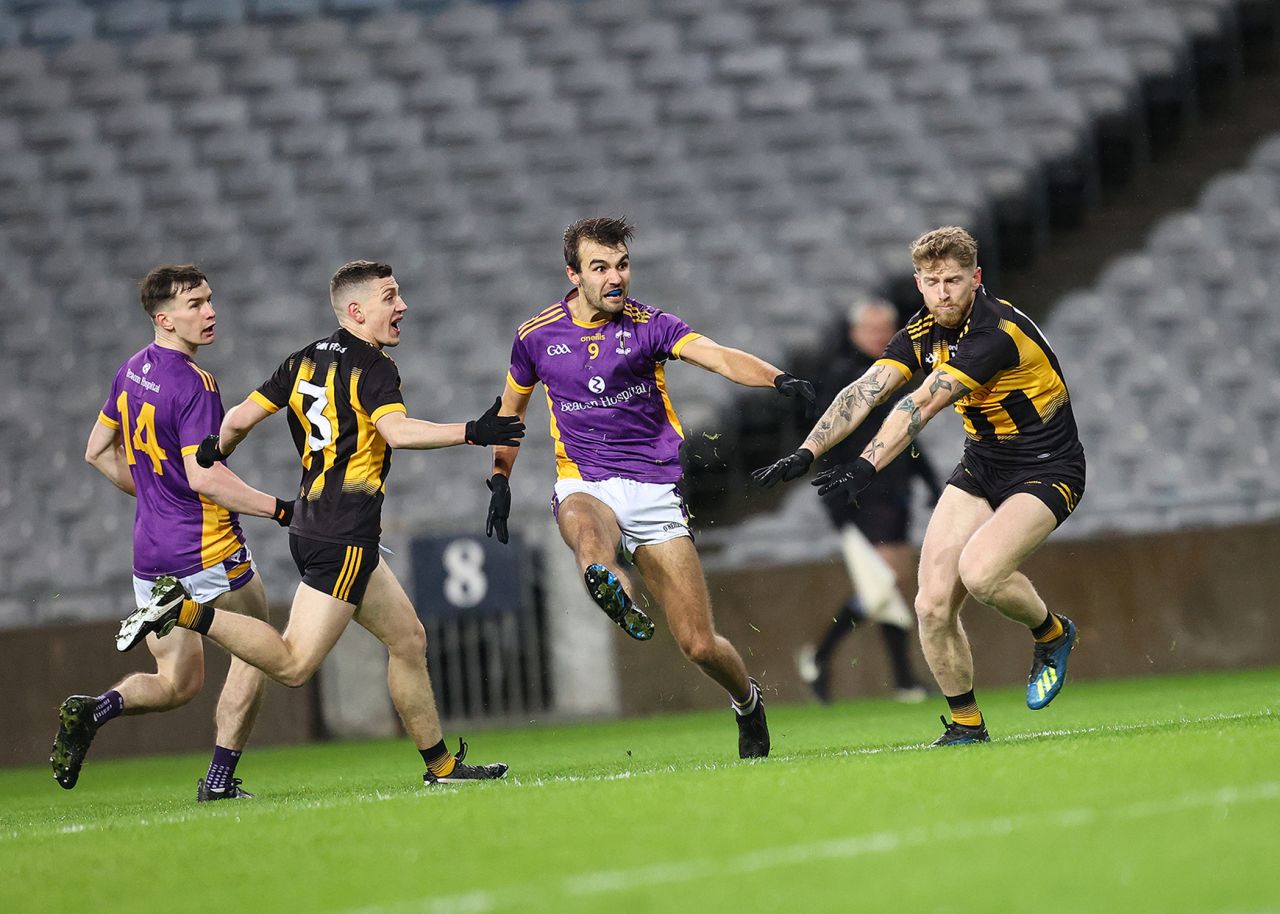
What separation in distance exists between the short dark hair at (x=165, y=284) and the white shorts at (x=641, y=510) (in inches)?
69.0

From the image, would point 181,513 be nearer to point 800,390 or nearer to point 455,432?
point 455,432

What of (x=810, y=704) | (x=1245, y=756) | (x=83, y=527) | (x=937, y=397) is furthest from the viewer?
(x=83, y=527)

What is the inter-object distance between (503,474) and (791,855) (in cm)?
318

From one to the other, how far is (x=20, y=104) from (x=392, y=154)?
10.6 ft

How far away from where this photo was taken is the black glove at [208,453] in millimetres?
6896

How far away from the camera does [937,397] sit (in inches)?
256

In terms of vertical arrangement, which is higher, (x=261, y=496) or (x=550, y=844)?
(x=261, y=496)

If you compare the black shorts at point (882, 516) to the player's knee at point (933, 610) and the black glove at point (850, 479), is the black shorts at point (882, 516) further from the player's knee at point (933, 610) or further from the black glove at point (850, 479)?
the black glove at point (850, 479)

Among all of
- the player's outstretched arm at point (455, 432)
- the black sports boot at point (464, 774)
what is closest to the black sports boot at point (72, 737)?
the black sports boot at point (464, 774)

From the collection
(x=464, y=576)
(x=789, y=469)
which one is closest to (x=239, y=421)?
(x=789, y=469)

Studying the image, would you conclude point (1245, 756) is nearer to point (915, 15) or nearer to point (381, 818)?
point (381, 818)

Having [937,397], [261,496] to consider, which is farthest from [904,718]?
[261,496]

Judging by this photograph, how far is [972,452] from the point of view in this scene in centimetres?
698

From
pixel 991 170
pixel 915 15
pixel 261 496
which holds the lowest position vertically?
pixel 261 496
